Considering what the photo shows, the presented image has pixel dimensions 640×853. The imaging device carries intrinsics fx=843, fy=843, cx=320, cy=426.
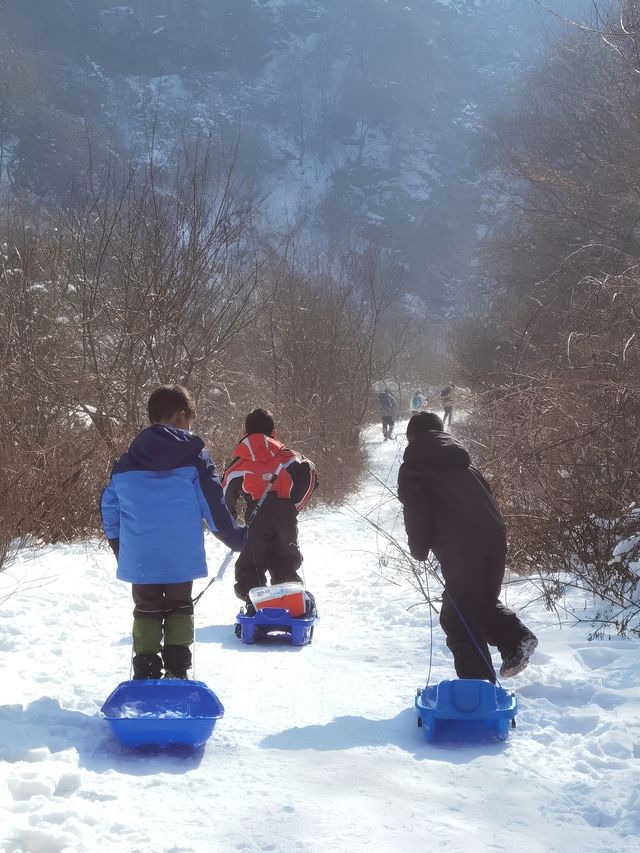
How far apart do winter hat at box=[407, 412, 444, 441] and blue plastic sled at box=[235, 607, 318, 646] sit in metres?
1.84

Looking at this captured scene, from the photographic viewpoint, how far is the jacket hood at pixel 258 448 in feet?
22.5

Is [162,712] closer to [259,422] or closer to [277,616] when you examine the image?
[277,616]

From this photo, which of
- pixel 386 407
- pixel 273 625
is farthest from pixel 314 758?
pixel 386 407

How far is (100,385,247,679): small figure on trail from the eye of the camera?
4.34 metres

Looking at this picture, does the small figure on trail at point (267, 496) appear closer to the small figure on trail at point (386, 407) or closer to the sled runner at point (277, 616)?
the sled runner at point (277, 616)

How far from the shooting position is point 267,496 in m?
6.97

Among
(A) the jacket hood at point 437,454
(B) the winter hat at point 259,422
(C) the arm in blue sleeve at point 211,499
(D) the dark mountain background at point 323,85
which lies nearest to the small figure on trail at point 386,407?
(B) the winter hat at point 259,422

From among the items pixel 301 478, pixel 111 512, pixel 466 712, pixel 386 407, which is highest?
pixel 386 407

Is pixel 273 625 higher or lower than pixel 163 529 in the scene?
lower

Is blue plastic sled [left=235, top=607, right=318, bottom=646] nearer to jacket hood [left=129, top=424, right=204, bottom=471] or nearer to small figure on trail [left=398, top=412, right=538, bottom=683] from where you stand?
small figure on trail [left=398, top=412, right=538, bottom=683]

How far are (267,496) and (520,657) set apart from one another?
9.70 ft

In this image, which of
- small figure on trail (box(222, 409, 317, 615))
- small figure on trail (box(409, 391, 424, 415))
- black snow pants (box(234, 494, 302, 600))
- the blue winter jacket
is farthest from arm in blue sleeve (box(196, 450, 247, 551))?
black snow pants (box(234, 494, 302, 600))

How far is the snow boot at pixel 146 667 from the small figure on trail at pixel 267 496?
7.75 ft

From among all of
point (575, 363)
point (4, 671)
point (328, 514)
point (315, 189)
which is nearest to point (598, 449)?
point (575, 363)
